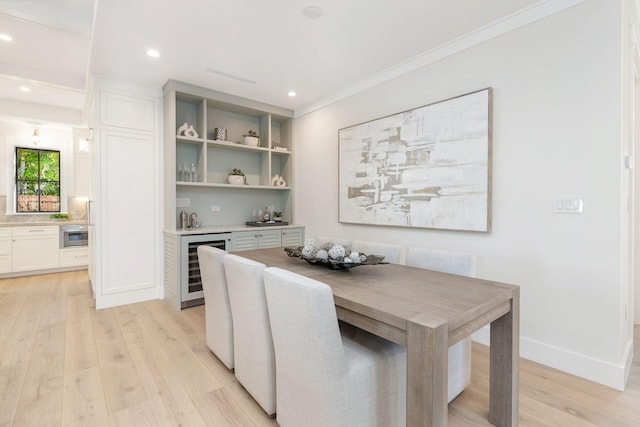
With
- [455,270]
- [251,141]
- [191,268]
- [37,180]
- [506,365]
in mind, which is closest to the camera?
[506,365]

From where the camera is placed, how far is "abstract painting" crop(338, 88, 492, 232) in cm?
254

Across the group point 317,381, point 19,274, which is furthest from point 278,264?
point 19,274

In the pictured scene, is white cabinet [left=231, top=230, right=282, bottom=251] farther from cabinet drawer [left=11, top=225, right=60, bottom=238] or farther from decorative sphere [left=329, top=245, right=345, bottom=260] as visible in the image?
cabinet drawer [left=11, top=225, right=60, bottom=238]

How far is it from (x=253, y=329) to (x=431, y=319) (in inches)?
40.0

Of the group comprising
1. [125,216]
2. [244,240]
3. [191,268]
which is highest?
[125,216]

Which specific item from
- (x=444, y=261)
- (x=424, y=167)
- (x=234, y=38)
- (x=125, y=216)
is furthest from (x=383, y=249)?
(x=125, y=216)

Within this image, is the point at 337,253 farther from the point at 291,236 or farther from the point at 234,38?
the point at 291,236

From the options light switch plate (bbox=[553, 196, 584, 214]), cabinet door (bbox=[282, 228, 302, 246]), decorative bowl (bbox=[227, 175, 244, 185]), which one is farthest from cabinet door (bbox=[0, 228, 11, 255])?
light switch plate (bbox=[553, 196, 584, 214])

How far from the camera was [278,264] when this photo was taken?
85.7 inches

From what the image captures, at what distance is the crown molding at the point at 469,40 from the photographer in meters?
2.18

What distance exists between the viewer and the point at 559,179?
2.17 m

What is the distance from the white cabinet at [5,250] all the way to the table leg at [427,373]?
20.8 feet

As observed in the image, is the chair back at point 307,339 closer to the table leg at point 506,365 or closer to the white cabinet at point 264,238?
the table leg at point 506,365

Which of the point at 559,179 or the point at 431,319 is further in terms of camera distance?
the point at 559,179
